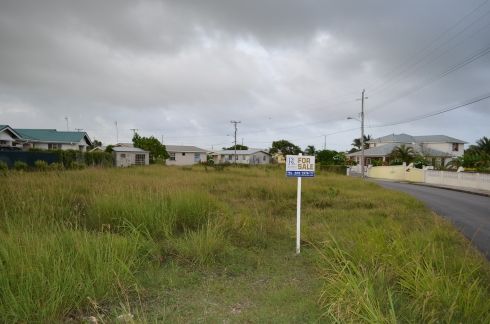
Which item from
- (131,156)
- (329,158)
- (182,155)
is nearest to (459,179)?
(329,158)

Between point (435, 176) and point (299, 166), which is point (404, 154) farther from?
point (299, 166)

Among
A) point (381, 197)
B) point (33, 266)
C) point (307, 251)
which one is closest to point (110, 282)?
point (33, 266)

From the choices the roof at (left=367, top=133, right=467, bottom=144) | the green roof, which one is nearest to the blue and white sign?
the green roof

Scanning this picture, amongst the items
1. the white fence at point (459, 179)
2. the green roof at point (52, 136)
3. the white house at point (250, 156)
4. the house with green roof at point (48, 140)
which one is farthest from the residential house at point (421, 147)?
the green roof at point (52, 136)

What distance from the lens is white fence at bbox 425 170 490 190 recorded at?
977 inches

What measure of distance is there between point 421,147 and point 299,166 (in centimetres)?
5910

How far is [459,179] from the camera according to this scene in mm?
28062

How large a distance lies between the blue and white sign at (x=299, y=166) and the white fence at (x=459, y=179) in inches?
932

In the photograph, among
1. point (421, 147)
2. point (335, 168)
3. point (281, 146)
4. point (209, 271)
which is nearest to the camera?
point (209, 271)

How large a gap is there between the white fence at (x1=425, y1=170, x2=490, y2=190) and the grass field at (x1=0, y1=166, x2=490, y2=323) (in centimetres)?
2189

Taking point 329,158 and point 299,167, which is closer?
point 299,167

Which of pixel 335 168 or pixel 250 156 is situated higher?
pixel 250 156

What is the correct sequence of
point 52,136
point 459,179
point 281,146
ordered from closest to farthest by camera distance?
point 459,179 < point 52,136 < point 281,146

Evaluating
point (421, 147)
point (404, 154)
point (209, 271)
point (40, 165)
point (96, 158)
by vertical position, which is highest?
point (421, 147)
